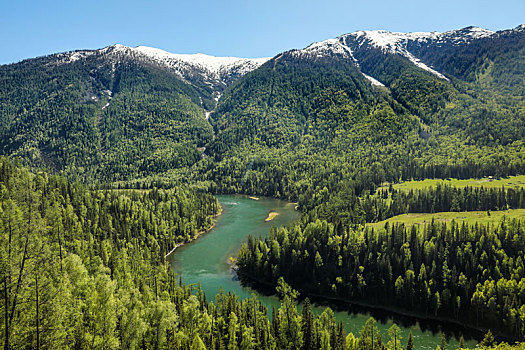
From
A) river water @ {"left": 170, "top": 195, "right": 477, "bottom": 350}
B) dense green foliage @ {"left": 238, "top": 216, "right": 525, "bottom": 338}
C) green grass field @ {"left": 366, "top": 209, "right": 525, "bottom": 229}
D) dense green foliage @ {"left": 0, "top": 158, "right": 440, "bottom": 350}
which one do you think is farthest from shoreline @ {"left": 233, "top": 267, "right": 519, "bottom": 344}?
green grass field @ {"left": 366, "top": 209, "right": 525, "bottom": 229}

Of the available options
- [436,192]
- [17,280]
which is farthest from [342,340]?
[436,192]

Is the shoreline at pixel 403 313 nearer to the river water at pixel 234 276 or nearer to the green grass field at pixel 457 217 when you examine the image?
the river water at pixel 234 276

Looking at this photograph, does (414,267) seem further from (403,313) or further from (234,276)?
(234,276)

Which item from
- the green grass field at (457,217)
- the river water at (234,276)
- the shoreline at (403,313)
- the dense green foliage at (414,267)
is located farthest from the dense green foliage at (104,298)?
the green grass field at (457,217)

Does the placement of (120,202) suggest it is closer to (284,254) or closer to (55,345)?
(284,254)

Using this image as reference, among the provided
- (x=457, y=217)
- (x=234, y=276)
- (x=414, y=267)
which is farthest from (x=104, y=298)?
(x=457, y=217)
